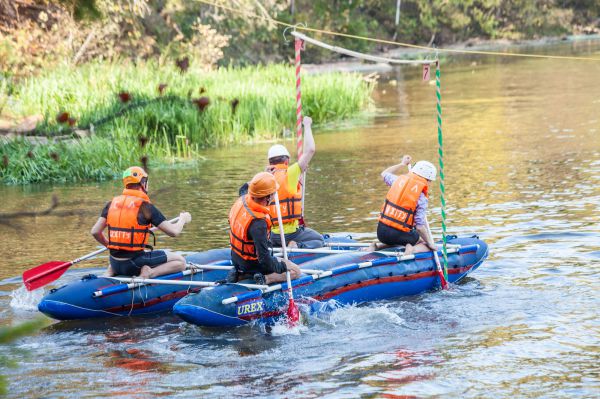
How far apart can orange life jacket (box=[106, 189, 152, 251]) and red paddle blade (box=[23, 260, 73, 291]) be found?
28.0 inches

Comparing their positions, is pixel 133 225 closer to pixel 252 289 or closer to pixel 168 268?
pixel 168 268

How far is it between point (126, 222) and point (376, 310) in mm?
2778

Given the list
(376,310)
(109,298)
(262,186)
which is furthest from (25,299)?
(376,310)

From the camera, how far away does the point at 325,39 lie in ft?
178

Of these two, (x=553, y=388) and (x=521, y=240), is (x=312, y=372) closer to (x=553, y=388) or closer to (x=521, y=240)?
(x=553, y=388)

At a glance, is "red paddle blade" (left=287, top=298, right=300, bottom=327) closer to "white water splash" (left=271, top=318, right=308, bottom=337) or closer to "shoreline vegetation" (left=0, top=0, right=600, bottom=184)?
"white water splash" (left=271, top=318, right=308, bottom=337)

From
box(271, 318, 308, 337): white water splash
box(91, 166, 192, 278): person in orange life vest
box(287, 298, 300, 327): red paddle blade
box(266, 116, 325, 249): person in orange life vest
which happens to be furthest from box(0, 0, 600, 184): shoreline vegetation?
box(271, 318, 308, 337): white water splash

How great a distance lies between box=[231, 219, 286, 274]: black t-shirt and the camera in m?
9.30

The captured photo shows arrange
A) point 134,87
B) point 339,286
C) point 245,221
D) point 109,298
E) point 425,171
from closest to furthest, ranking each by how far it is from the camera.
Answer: point 245,221 → point 109,298 → point 339,286 → point 425,171 → point 134,87

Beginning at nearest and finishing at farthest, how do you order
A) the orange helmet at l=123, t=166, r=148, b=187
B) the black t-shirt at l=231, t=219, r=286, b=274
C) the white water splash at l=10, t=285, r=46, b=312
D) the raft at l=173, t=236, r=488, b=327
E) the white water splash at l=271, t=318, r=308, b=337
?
the black t-shirt at l=231, t=219, r=286, b=274 < the raft at l=173, t=236, r=488, b=327 < the white water splash at l=271, t=318, r=308, b=337 < the orange helmet at l=123, t=166, r=148, b=187 < the white water splash at l=10, t=285, r=46, b=312

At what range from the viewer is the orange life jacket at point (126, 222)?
32.6 ft

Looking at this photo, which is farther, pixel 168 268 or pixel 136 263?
pixel 168 268

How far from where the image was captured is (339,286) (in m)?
10.3

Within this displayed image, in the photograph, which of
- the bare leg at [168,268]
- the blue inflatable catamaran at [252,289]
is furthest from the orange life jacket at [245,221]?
the bare leg at [168,268]
